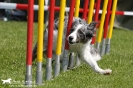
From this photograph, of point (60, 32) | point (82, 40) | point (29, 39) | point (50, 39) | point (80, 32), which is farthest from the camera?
point (82, 40)

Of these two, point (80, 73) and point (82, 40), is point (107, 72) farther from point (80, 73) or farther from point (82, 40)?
point (82, 40)

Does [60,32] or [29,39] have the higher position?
[29,39]

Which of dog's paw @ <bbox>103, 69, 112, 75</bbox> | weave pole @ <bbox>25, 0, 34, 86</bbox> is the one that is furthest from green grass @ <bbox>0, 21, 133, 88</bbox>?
weave pole @ <bbox>25, 0, 34, 86</bbox>

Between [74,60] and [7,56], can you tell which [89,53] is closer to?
[74,60]

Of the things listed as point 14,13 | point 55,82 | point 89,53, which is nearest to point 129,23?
point 14,13

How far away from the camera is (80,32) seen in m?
6.48

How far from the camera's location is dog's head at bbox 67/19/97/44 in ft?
20.7

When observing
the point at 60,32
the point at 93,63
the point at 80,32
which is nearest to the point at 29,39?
the point at 60,32

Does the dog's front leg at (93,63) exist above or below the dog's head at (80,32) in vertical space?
below

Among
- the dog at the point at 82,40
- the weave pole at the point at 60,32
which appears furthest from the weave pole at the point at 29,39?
the dog at the point at 82,40

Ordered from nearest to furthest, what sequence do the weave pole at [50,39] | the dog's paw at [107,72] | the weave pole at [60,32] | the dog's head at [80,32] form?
1. the weave pole at [50,39]
2. the weave pole at [60,32]
3. the dog's head at [80,32]
4. the dog's paw at [107,72]

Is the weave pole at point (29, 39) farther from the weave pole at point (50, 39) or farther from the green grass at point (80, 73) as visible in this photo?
the weave pole at point (50, 39)

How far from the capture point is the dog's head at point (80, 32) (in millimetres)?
6316

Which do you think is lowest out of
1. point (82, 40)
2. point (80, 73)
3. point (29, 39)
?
point (80, 73)
